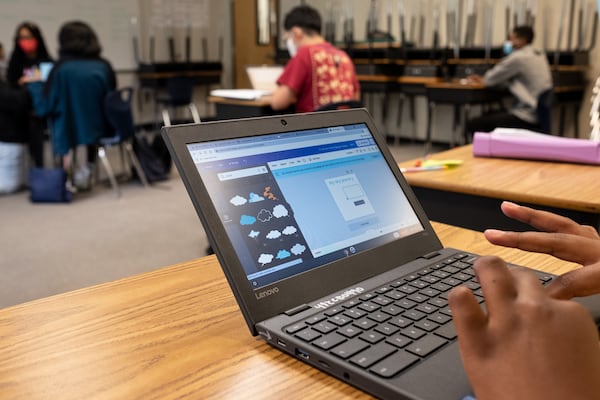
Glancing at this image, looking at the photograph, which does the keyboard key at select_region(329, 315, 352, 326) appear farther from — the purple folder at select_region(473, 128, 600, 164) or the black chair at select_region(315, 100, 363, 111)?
the black chair at select_region(315, 100, 363, 111)

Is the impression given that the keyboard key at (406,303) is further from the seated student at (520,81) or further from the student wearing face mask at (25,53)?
the student wearing face mask at (25,53)

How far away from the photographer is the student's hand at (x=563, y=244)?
55cm

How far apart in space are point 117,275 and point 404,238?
7.21ft

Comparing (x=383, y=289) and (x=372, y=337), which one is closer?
(x=372, y=337)

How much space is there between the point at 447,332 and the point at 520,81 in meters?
4.64

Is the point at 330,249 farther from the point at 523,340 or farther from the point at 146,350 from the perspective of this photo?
the point at 523,340

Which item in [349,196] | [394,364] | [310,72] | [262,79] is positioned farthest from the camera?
[262,79]

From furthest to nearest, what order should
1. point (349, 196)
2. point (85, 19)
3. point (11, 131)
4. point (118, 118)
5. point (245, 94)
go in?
point (85, 19) < point (11, 131) < point (118, 118) < point (245, 94) < point (349, 196)

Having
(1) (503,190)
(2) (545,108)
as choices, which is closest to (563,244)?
(1) (503,190)

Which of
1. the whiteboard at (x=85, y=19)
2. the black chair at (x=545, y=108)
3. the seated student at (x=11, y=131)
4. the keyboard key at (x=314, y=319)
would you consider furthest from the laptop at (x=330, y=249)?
the whiteboard at (x=85, y=19)

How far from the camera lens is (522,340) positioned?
38 centimetres

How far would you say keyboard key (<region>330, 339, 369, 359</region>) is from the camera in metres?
0.55

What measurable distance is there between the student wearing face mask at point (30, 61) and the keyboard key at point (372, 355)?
4635 millimetres

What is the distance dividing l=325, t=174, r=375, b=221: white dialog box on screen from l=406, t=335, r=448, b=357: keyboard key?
8.7 inches
